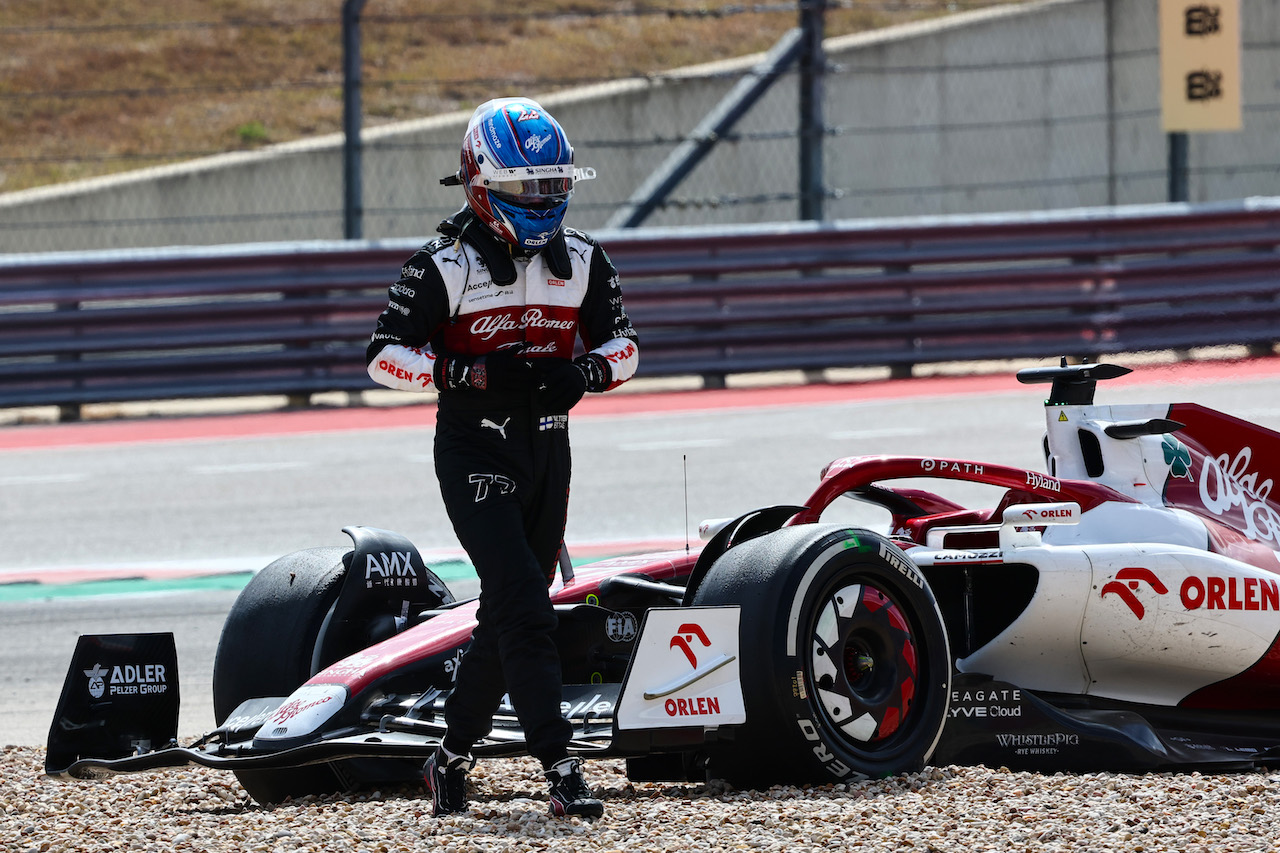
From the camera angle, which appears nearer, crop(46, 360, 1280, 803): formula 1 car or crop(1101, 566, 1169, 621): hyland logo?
crop(46, 360, 1280, 803): formula 1 car

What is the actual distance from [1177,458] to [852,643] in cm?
149

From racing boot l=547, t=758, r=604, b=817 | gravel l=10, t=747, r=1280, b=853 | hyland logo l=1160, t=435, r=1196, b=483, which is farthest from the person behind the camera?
hyland logo l=1160, t=435, r=1196, b=483

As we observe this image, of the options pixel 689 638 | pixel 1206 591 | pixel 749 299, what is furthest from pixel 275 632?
pixel 749 299

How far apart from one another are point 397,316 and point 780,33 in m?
23.1

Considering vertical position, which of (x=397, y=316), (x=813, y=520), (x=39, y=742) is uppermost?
(x=397, y=316)

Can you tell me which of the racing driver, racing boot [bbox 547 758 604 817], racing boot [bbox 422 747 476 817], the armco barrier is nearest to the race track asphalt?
the armco barrier

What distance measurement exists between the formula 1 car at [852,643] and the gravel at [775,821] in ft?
0.41

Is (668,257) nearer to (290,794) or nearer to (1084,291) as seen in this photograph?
(1084,291)

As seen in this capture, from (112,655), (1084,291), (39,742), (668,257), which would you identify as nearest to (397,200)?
(668,257)

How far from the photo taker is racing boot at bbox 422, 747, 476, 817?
459cm

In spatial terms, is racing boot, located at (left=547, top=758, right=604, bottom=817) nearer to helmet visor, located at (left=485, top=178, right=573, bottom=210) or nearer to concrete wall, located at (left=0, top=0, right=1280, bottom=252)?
helmet visor, located at (left=485, top=178, right=573, bottom=210)

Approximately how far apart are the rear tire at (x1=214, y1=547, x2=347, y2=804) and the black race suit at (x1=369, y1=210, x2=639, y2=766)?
0.94 m

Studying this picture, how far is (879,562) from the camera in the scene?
4.69 metres

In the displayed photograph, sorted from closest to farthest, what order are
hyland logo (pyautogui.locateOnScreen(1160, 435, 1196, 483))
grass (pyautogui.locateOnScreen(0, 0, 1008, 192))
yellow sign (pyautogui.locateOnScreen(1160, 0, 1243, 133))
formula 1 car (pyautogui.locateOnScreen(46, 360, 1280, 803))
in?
formula 1 car (pyautogui.locateOnScreen(46, 360, 1280, 803)) < hyland logo (pyautogui.locateOnScreen(1160, 435, 1196, 483)) < yellow sign (pyautogui.locateOnScreen(1160, 0, 1243, 133)) < grass (pyautogui.locateOnScreen(0, 0, 1008, 192))
